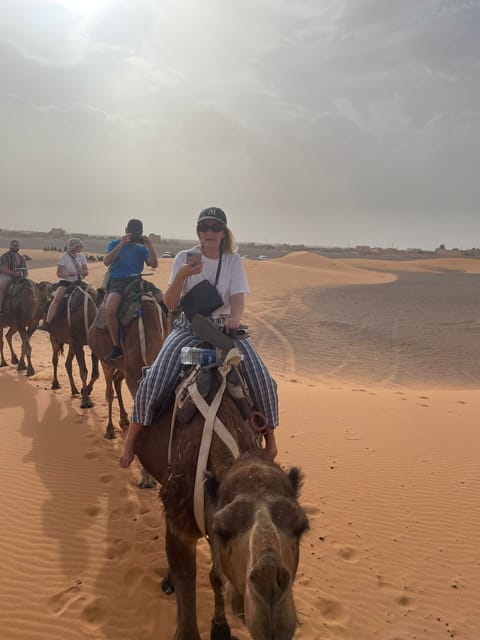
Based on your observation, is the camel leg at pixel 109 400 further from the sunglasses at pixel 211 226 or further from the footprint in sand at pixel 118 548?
the sunglasses at pixel 211 226

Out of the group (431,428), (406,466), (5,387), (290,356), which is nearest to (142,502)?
(406,466)

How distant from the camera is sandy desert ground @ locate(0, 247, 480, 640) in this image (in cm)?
380

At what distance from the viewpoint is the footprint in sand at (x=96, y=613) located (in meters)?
3.66

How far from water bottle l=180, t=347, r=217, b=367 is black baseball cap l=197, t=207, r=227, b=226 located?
3.70ft

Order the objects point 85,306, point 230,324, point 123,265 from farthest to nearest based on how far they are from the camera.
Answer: point 85,306 < point 123,265 < point 230,324

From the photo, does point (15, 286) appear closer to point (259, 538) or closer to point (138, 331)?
point (138, 331)

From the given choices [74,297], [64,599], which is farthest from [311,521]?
[74,297]

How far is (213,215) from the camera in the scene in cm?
364

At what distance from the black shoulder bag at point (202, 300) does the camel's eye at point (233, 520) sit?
82.7 inches

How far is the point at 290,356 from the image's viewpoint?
53.9 ft

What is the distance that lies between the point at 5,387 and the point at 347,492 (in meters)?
8.25

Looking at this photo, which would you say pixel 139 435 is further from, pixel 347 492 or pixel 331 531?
pixel 347 492

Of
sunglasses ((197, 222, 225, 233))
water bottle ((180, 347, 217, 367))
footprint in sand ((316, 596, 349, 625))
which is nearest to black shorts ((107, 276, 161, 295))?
sunglasses ((197, 222, 225, 233))

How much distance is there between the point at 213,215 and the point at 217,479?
2243 millimetres
